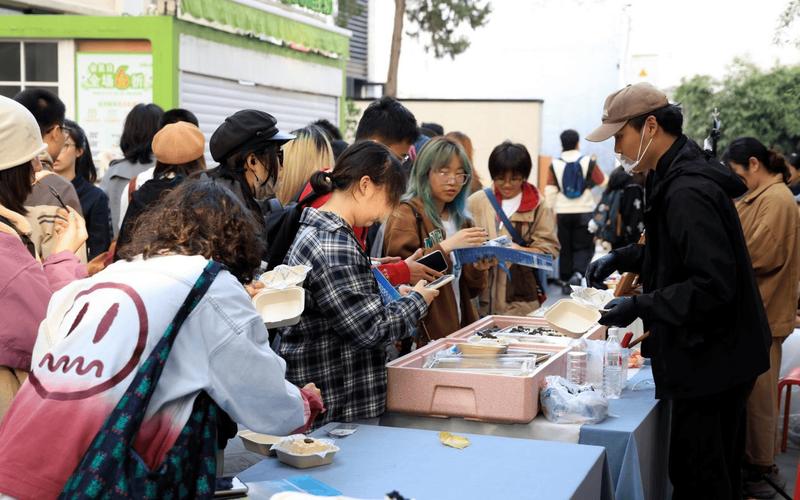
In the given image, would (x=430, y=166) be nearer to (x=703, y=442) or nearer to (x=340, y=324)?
(x=340, y=324)

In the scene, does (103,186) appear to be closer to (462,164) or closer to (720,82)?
(462,164)

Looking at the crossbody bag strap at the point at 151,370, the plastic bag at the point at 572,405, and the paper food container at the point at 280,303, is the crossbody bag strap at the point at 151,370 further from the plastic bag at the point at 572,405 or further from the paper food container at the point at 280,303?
the plastic bag at the point at 572,405

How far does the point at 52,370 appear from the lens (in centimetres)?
181

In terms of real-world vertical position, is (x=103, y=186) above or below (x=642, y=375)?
above

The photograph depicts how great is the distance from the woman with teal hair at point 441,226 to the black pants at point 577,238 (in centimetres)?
612

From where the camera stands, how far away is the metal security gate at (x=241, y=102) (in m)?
10.5

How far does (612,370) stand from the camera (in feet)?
11.8

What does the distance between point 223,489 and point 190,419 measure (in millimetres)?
411

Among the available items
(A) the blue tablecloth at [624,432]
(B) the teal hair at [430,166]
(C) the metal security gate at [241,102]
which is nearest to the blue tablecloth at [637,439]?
(A) the blue tablecloth at [624,432]

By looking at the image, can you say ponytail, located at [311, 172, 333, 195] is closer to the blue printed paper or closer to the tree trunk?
the blue printed paper

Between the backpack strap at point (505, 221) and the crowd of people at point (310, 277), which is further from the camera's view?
the backpack strap at point (505, 221)

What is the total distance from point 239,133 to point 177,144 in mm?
630

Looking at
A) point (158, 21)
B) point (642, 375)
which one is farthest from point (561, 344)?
point (158, 21)

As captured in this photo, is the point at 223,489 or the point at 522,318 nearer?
the point at 223,489
